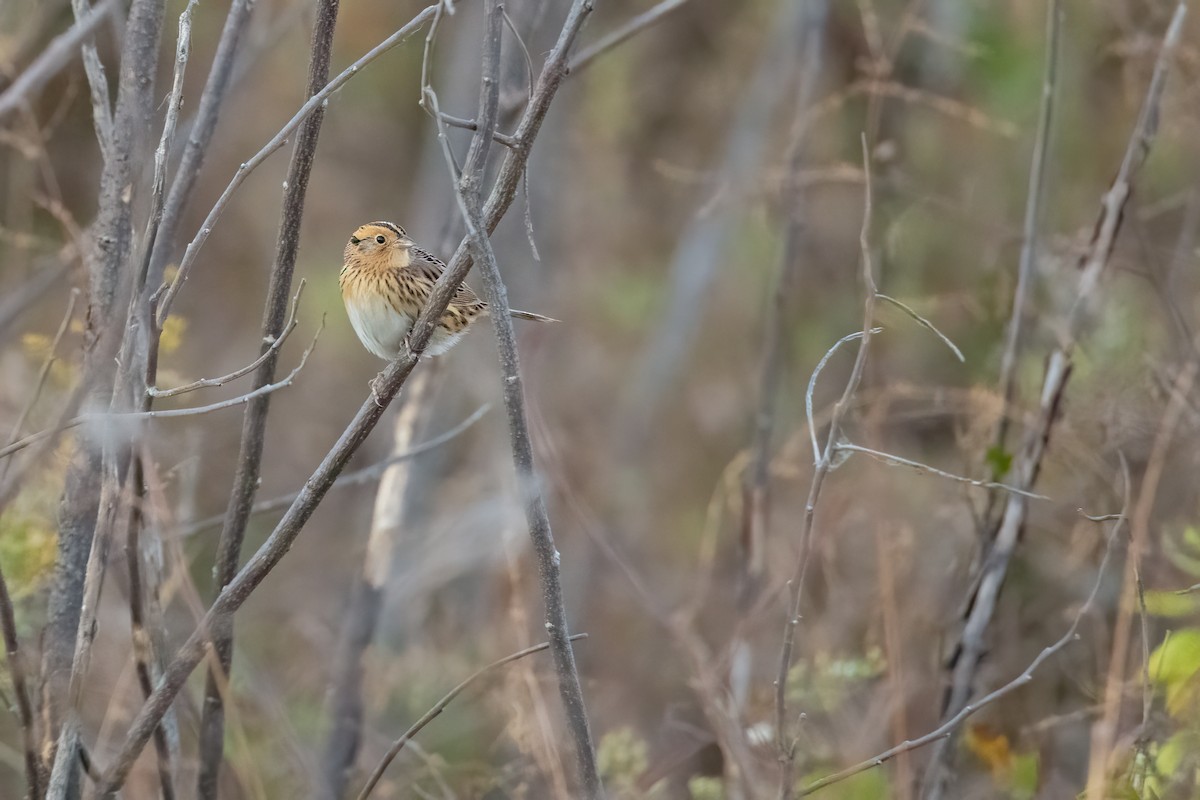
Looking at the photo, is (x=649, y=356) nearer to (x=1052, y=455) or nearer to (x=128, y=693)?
(x=1052, y=455)

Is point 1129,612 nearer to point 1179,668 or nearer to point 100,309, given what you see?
point 1179,668

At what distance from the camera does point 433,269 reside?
2807mm

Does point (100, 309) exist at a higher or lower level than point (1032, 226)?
higher

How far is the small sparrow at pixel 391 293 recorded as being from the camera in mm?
2617

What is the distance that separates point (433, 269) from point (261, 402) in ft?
2.94

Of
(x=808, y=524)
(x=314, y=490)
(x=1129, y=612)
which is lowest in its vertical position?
(x=1129, y=612)

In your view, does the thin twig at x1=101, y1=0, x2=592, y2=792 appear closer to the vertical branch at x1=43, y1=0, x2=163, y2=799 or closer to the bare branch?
the vertical branch at x1=43, y1=0, x2=163, y2=799

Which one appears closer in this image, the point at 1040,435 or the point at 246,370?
the point at 246,370

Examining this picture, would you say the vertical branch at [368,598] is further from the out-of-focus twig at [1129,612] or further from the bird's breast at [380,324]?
the out-of-focus twig at [1129,612]

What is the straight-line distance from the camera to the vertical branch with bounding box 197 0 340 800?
178 centimetres

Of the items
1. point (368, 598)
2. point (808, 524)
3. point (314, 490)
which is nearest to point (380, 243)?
point (368, 598)

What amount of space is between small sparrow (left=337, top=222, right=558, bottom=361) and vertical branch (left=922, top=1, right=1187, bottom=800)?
1123mm

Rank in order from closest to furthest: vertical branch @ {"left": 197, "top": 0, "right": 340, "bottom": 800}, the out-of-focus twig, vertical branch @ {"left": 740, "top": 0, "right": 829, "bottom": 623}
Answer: vertical branch @ {"left": 197, "top": 0, "right": 340, "bottom": 800}, the out-of-focus twig, vertical branch @ {"left": 740, "top": 0, "right": 829, "bottom": 623}

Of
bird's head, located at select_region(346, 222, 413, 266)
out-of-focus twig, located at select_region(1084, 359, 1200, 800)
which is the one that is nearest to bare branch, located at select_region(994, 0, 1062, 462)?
out-of-focus twig, located at select_region(1084, 359, 1200, 800)
